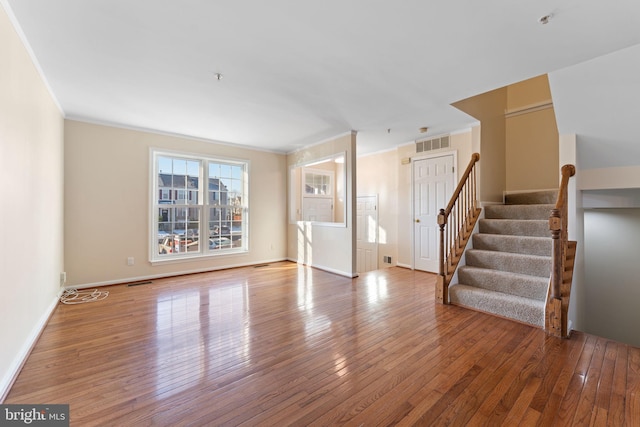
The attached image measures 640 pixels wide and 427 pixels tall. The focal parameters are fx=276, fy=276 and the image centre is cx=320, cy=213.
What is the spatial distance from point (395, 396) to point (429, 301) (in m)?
2.05

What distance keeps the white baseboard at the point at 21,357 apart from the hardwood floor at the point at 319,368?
0.05 meters

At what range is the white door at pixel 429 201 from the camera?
16.3ft

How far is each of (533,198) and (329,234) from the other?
3.45 meters

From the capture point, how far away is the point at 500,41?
2.26 metres


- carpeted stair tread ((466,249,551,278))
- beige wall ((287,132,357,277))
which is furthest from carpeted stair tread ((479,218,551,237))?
beige wall ((287,132,357,277))

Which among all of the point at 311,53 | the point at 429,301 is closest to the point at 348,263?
the point at 429,301

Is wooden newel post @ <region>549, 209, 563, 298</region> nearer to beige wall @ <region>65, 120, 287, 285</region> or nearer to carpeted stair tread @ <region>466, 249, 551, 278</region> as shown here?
carpeted stair tread @ <region>466, 249, 551, 278</region>

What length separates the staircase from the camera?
297cm

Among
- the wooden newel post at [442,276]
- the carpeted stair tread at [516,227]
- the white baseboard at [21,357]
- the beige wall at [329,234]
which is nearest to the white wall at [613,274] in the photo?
the carpeted stair tread at [516,227]

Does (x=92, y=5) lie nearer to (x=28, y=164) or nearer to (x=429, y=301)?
(x=28, y=164)

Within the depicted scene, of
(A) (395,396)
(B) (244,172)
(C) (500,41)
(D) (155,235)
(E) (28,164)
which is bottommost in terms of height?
(A) (395,396)

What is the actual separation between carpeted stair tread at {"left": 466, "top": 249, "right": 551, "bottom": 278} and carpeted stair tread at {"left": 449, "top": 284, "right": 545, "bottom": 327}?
0.38 meters

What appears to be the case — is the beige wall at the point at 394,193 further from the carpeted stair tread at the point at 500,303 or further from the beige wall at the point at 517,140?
the carpeted stair tread at the point at 500,303

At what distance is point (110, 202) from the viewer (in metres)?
4.38
